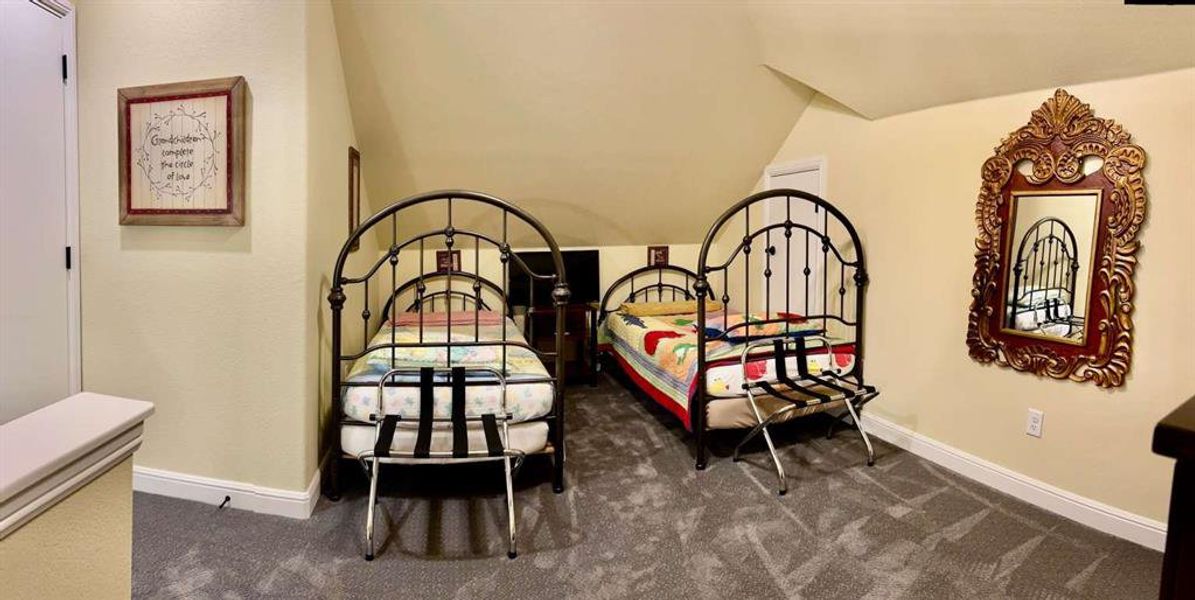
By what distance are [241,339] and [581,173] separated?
7.31 ft

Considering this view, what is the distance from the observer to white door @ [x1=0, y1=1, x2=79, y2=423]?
83.4 inches

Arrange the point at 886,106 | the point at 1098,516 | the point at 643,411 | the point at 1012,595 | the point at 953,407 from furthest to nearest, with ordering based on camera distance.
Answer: the point at 643,411 < the point at 886,106 < the point at 953,407 < the point at 1098,516 < the point at 1012,595

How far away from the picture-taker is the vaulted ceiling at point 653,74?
7.50ft

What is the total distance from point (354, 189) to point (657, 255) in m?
2.41

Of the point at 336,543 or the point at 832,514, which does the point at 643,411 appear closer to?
the point at 832,514

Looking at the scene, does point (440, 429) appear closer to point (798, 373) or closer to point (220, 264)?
point (220, 264)

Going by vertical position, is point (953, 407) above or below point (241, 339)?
below

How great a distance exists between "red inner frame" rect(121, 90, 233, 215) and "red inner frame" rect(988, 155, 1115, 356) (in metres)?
3.23

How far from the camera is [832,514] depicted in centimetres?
236

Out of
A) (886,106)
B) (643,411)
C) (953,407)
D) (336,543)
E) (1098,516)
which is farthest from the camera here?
(643,411)

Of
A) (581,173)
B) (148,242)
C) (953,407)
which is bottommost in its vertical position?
(953,407)

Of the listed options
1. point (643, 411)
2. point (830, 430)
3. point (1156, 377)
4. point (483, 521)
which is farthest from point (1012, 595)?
point (643, 411)

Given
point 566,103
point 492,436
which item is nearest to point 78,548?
point 492,436

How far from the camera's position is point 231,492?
2363 mm
